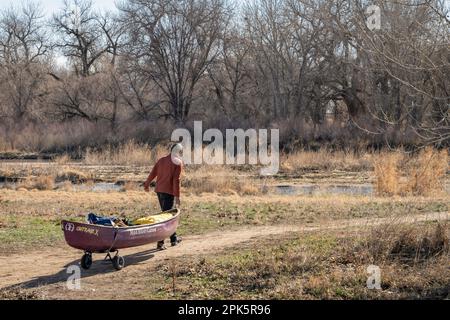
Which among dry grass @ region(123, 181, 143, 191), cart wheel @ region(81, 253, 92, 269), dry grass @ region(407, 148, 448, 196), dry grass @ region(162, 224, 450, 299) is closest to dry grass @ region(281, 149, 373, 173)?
dry grass @ region(123, 181, 143, 191)

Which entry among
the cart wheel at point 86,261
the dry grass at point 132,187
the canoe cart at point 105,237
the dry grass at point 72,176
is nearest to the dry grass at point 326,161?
the dry grass at point 132,187

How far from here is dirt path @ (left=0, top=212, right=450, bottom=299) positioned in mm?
9445

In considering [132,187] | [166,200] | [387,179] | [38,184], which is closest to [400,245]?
[166,200]

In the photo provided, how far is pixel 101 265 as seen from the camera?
10867 millimetres

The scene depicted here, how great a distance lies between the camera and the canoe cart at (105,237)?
32.5 ft

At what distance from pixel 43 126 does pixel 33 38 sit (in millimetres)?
16742

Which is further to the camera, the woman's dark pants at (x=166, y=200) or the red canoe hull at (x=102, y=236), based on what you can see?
the woman's dark pants at (x=166, y=200)

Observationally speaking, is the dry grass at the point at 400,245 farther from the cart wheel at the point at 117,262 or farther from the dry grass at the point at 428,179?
the dry grass at the point at 428,179

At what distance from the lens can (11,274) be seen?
10.4 m

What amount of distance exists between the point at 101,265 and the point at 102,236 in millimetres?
990

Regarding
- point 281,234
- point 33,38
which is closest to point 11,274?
point 281,234

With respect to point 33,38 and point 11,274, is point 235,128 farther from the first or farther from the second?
point 11,274

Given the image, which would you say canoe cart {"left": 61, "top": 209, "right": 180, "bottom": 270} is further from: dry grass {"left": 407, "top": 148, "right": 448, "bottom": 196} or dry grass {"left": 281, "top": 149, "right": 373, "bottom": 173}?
dry grass {"left": 281, "top": 149, "right": 373, "bottom": 173}

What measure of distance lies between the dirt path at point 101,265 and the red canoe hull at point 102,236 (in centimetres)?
44
